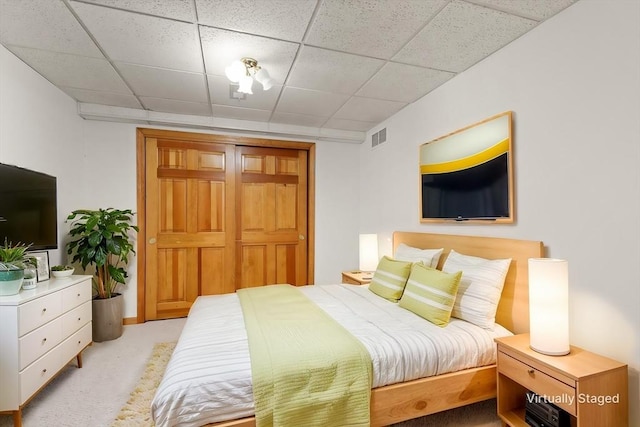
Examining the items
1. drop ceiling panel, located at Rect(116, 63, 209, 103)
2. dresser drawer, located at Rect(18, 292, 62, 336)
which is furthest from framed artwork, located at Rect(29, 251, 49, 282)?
drop ceiling panel, located at Rect(116, 63, 209, 103)

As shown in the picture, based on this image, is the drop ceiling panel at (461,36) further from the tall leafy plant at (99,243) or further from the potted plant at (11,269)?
the tall leafy plant at (99,243)

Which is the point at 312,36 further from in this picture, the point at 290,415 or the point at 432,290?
the point at 290,415

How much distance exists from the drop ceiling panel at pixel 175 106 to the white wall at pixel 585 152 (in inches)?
112

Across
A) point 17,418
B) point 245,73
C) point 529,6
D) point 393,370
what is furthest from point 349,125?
point 17,418

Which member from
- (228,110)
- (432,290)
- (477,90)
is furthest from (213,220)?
(477,90)

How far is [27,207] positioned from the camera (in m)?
2.23

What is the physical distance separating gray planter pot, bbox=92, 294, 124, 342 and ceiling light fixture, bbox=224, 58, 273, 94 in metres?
2.57

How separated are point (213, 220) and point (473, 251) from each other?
119 inches

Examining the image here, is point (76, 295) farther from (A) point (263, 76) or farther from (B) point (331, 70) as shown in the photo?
(B) point (331, 70)

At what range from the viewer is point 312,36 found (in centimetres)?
203

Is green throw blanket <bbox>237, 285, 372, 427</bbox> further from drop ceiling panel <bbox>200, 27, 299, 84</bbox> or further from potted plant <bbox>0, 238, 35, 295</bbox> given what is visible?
drop ceiling panel <bbox>200, 27, 299, 84</bbox>

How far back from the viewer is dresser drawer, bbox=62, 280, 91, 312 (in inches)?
88.4

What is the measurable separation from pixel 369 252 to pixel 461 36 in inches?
92.5

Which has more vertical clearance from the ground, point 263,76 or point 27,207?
point 263,76
